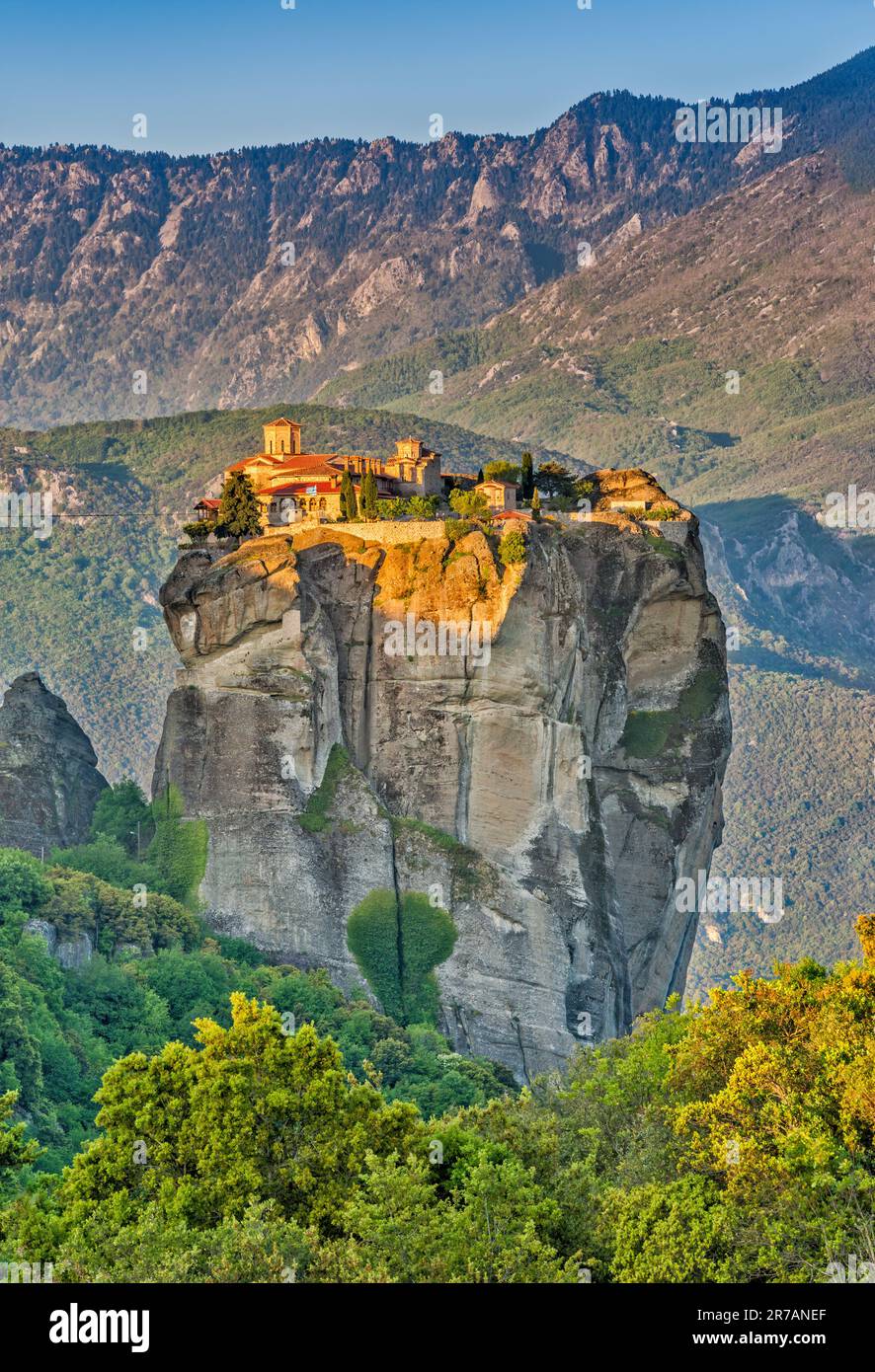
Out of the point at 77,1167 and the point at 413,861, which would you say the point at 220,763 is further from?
the point at 77,1167

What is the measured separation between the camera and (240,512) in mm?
103875

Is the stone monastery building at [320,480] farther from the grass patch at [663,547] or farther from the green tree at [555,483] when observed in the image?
the grass patch at [663,547]

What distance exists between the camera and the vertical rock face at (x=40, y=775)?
101312 mm

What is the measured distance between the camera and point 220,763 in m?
95.7

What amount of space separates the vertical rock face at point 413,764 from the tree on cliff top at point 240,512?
3.21 m

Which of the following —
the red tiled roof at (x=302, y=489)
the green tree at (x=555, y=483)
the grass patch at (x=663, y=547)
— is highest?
the green tree at (x=555, y=483)

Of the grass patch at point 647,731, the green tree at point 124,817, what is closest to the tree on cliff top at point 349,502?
the green tree at point 124,817

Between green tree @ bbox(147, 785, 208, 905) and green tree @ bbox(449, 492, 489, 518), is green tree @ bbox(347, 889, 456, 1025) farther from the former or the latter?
green tree @ bbox(449, 492, 489, 518)

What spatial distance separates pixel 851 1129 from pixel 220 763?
161 ft

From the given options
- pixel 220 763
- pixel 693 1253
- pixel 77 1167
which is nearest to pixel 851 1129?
pixel 693 1253

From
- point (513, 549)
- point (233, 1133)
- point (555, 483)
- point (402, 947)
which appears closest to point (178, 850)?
point (402, 947)

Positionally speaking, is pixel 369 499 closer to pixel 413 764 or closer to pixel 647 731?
pixel 413 764

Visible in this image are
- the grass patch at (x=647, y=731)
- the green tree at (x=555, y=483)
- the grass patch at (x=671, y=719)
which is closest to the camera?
the grass patch at (x=647, y=731)
